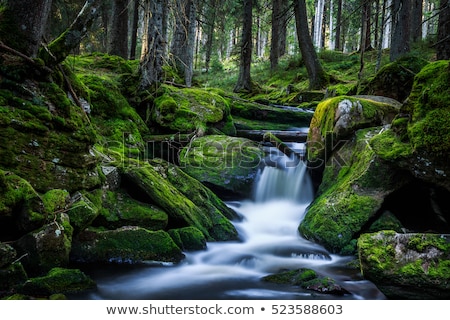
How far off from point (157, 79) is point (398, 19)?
31.3 feet

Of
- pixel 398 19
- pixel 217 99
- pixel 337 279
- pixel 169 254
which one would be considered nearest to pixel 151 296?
pixel 169 254

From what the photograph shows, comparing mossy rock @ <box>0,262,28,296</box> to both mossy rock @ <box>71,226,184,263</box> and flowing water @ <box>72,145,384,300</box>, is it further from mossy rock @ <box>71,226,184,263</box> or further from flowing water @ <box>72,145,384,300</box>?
mossy rock @ <box>71,226,184,263</box>

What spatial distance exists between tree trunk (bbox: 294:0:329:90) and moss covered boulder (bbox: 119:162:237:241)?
1095 cm

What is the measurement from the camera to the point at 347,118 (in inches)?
298

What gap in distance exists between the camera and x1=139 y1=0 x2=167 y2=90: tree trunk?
9.12 m

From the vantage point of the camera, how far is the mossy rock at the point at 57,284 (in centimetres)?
374

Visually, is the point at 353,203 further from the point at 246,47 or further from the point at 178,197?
the point at 246,47

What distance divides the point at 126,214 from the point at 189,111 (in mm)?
4912

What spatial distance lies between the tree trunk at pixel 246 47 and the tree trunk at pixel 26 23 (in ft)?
41.7

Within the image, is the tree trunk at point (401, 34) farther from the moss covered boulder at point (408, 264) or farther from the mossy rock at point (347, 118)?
the moss covered boulder at point (408, 264)

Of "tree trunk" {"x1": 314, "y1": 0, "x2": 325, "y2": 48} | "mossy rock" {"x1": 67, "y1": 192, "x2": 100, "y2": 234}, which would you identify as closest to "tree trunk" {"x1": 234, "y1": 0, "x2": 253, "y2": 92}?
"mossy rock" {"x1": 67, "y1": 192, "x2": 100, "y2": 234}

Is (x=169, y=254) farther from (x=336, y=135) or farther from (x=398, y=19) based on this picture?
(x=398, y=19)

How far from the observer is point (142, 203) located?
601 cm

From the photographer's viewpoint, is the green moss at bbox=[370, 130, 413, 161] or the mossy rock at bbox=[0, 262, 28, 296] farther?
the green moss at bbox=[370, 130, 413, 161]
